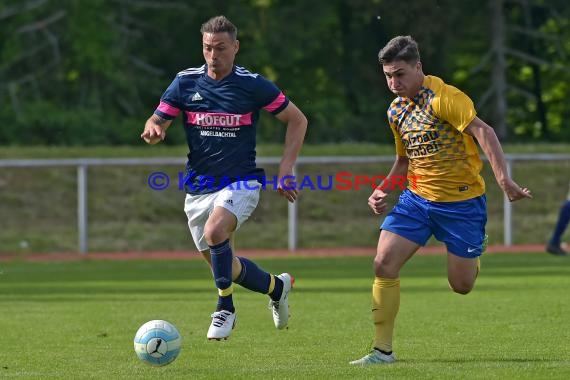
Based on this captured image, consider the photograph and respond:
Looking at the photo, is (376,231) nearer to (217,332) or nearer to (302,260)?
(302,260)

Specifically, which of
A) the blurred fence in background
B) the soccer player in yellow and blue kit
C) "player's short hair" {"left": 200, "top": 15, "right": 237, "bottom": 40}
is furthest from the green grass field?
the blurred fence in background

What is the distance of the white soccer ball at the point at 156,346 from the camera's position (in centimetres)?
844

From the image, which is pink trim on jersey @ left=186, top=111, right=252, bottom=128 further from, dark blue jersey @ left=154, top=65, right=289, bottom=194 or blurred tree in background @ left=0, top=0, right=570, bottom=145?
blurred tree in background @ left=0, top=0, right=570, bottom=145

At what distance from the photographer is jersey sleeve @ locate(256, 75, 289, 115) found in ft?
32.1

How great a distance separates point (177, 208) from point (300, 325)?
49.2ft

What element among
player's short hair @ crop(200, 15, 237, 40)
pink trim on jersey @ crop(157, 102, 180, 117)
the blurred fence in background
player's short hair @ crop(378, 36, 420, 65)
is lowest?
the blurred fence in background

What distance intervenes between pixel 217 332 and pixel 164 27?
30446mm

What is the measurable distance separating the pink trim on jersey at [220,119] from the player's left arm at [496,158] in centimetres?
183

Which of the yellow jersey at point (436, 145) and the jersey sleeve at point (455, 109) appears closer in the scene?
the jersey sleeve at point (455, 109)

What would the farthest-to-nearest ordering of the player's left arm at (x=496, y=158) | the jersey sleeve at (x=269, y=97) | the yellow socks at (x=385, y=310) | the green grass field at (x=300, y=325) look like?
the jersey sleeve at (x=269, y=97) → the yellow socks at (x=385, y=310) → the green grass field at (x=300, y=325) → the player's left arm at (x=496, y=158)

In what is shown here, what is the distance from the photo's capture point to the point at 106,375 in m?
8.25

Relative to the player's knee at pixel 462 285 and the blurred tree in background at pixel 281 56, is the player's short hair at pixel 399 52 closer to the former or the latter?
the player's knee at pixel 462 285

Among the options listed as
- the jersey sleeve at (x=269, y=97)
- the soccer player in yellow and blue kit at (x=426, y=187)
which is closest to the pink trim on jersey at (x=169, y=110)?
the jersey sleeve at (x=269, y=97)

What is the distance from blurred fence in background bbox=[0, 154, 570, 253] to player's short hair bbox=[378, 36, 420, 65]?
50.3 ft
